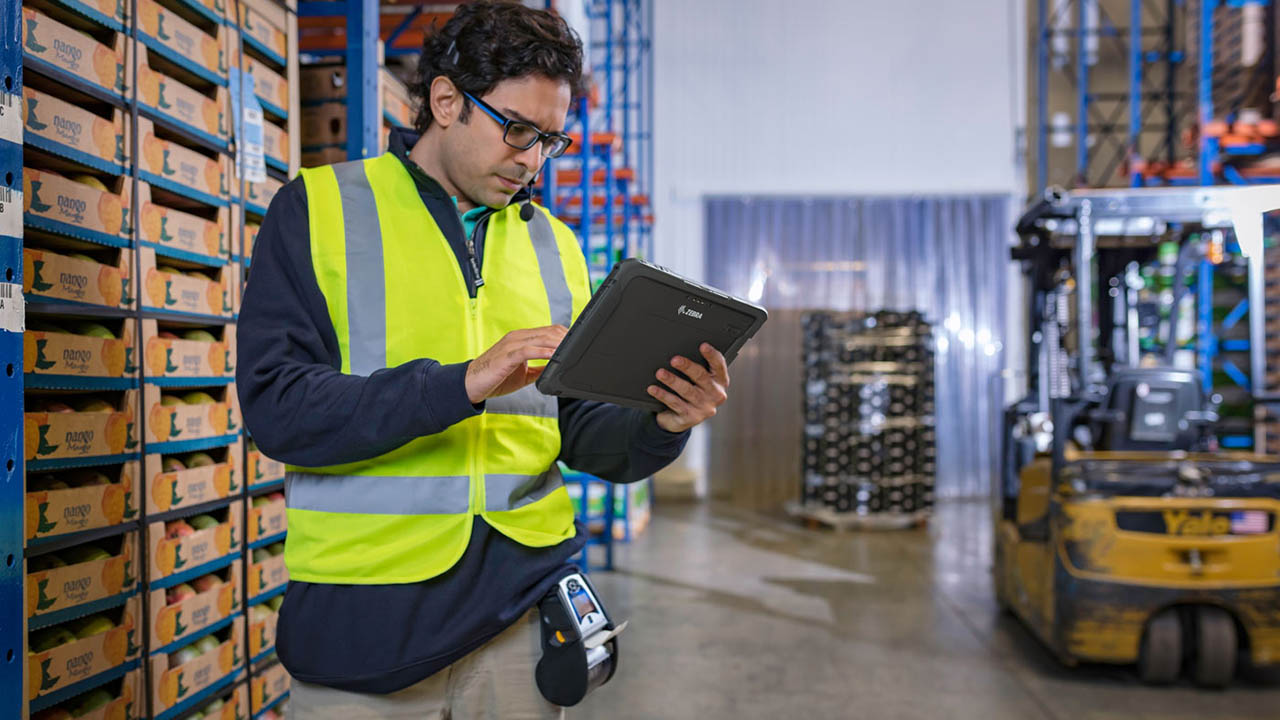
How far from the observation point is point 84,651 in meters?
2.28

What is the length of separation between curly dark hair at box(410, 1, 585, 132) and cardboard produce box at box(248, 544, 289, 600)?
213 cm

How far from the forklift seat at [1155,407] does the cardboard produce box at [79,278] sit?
5168 mm

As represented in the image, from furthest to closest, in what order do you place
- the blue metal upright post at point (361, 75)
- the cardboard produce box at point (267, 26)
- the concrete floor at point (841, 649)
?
1. the concrete floor at point (841, 649)
2. the cardboard produce box at point (267, 26)
3. the blue metal upright post at point (361, 75)

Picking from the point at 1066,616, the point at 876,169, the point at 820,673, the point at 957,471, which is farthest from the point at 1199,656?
the point at 876,169

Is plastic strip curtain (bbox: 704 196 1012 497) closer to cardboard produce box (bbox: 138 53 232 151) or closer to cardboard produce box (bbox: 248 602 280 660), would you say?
cardboard produce box (bbox: 248 602 280 660)

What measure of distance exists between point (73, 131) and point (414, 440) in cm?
144

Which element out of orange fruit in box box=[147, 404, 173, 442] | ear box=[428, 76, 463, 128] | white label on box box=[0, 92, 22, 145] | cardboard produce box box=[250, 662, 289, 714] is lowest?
cardboard produce box box=[250, 662, 289, 714]

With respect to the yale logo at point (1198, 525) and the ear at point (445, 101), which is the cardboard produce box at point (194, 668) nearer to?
the ear at point (445, 101)

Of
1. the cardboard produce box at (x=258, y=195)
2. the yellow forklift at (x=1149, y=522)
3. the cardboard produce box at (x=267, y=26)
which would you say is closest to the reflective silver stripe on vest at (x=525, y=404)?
the cardboard produce box at (x=258, y=195)

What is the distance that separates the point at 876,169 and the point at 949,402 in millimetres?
3371

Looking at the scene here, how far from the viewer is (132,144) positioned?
2.52m

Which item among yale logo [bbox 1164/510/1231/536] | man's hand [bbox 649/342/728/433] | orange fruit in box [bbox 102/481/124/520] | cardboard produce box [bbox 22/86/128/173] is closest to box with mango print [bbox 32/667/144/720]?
orange fruit in box [bbox 102/481/124/520]

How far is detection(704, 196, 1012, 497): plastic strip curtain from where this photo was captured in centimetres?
1288

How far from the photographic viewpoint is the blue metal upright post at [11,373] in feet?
4.50
